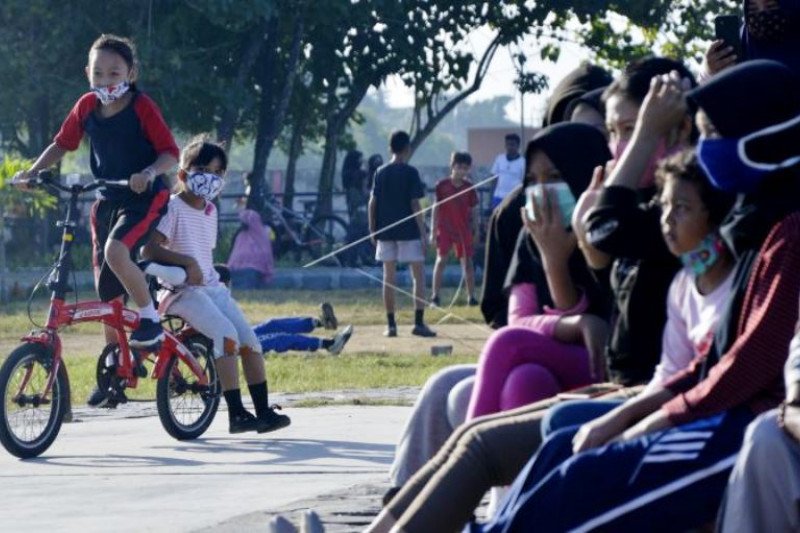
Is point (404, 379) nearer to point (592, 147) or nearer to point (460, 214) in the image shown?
point (592, 147)

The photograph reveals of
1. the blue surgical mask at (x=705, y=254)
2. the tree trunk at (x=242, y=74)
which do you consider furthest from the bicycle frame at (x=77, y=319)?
the tree trunk at (x=242, y=74)

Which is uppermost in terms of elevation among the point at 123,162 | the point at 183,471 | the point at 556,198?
the point at 123,162

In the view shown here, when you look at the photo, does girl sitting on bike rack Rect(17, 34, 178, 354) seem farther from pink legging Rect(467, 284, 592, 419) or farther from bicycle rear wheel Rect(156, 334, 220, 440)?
pink legging Rect(467, 284, 592, 419)

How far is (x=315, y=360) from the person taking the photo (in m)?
15.0

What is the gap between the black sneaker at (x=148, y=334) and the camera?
10.1 meters

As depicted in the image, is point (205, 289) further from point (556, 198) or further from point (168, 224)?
point (556, 198)

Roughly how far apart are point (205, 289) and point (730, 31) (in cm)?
435

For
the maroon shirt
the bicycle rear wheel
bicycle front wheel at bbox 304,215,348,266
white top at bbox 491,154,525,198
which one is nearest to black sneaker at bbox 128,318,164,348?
the bicycle rear wheel

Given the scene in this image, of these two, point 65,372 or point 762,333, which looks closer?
point 762,333

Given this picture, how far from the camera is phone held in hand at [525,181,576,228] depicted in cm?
568

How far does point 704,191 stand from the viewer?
4906mm

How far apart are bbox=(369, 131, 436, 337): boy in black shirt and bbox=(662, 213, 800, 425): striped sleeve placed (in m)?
14.0

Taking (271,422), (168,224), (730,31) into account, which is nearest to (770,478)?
(730,31)

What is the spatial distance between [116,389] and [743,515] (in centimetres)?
644
